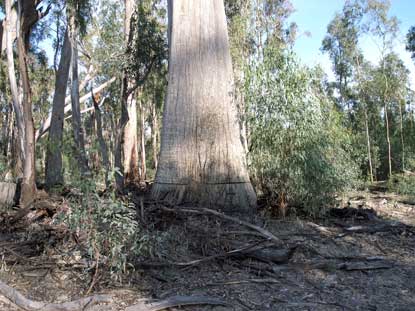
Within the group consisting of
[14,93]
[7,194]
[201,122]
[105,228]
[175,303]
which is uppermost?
[14,93]

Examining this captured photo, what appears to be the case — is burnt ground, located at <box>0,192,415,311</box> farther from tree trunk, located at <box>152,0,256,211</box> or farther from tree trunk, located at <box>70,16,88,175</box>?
tree trunk, located at <box>70,16,88,175</box>

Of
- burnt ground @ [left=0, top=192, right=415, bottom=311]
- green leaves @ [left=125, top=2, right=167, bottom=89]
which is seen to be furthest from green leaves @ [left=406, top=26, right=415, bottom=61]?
burnt ground @ [left=0, top=192, right=415, bottom=311]

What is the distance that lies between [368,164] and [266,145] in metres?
18.4

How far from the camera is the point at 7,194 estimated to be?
623cm

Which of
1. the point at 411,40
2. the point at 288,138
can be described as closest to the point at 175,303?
the point at 288,138

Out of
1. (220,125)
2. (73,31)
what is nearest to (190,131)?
(220,125)

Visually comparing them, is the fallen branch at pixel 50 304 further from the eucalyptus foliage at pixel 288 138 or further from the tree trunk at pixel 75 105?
the tree trunk at pixel 75 105

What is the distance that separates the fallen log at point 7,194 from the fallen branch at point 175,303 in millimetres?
3998

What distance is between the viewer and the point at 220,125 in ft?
18.4

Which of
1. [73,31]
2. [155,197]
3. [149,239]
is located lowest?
[149,239]

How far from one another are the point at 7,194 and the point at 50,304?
3844 mm

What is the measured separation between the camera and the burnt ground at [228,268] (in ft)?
10.4

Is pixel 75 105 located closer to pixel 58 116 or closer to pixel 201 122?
pixel 58 116

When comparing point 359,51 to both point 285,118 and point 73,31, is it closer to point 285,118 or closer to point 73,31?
point 73,31
